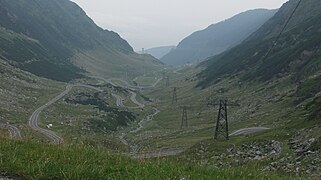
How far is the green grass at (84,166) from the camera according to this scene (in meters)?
9.78

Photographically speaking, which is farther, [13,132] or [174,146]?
[174,146]

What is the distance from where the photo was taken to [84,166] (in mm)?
10273

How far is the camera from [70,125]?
469 feet

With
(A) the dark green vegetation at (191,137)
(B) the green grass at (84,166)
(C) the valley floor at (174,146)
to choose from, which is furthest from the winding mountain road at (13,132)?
(B) the green grass at (84,166)

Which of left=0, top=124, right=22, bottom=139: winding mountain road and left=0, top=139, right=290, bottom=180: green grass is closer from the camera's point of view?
left=0, top=139, right=290, bottom=180: green grass

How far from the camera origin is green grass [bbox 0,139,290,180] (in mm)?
9781

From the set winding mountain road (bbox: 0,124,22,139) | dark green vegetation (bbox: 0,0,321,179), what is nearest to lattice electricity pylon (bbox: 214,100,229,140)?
dark green vegetation (bbox: 0,0,321,179)

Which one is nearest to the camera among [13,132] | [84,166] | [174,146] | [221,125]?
[84,166]

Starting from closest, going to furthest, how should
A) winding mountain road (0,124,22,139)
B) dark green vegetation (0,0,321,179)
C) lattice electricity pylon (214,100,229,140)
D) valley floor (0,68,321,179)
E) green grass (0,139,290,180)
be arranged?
green grass (0,139,290,180)
valley floor (0,68,321,179)
dark green vegetation (0,0,321,179)
winding mountain road (0,124,22,139)
lattice electricity pylon (214,100,229,140)

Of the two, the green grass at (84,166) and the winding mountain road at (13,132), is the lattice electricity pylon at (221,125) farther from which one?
the green grass at (84,166)

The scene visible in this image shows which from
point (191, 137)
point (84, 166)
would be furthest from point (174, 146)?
point (84, 166)

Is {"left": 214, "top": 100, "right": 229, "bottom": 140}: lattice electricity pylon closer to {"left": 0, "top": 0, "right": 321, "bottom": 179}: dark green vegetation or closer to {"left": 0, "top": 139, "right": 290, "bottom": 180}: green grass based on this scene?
{"left": 0, "top": 0, "right": 321, "bottom": 179}: dark green vegetation

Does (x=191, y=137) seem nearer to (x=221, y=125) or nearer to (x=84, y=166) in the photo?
(x=221, y=125)

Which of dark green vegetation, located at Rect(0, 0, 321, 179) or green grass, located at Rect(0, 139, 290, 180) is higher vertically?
green grass, located at Rect(0, 139, 290, 180)
